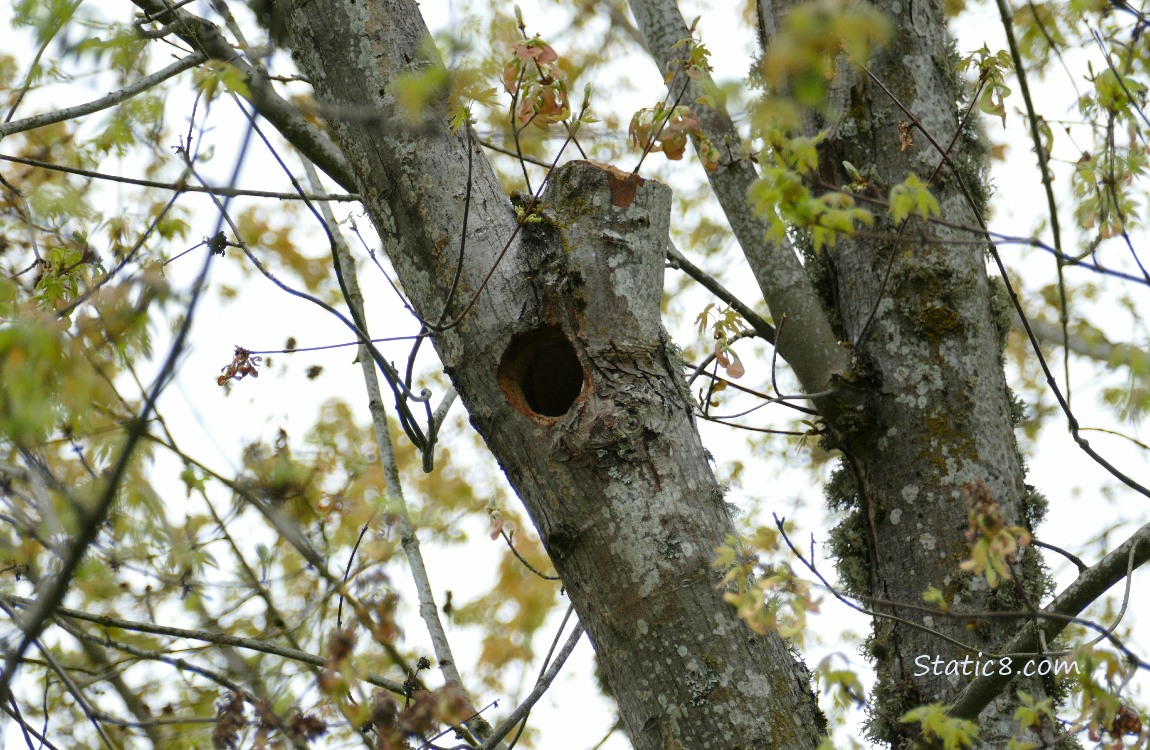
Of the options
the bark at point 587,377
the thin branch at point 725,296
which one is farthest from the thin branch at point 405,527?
the thin branch at point 725,296

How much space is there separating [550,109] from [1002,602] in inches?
69.9

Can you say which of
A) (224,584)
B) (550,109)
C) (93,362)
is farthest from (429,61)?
(224,584)

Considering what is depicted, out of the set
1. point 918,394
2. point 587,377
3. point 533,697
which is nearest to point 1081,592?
point 918,394

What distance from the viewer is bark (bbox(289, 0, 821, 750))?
1817 millimetres

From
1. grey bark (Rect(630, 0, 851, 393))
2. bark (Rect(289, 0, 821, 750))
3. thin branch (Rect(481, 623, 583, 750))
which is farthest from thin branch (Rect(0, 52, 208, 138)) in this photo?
thin branch (Rect(481, 623, 583, 750))

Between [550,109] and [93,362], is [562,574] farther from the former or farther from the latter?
[550,109]

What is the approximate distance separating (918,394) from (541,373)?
113cm

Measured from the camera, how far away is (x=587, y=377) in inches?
80.0

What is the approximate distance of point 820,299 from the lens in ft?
9.86

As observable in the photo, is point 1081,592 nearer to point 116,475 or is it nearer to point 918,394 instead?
point 918,394

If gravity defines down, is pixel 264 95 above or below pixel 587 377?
above

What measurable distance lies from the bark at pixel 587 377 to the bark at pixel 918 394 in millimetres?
699

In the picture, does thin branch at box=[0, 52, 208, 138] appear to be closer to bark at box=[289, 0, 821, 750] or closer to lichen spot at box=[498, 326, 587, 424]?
bark at box=[289, 0, 821, 750]

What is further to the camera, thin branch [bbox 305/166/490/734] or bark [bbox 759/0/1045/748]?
thin branch [bbox 305/166/490/734]
